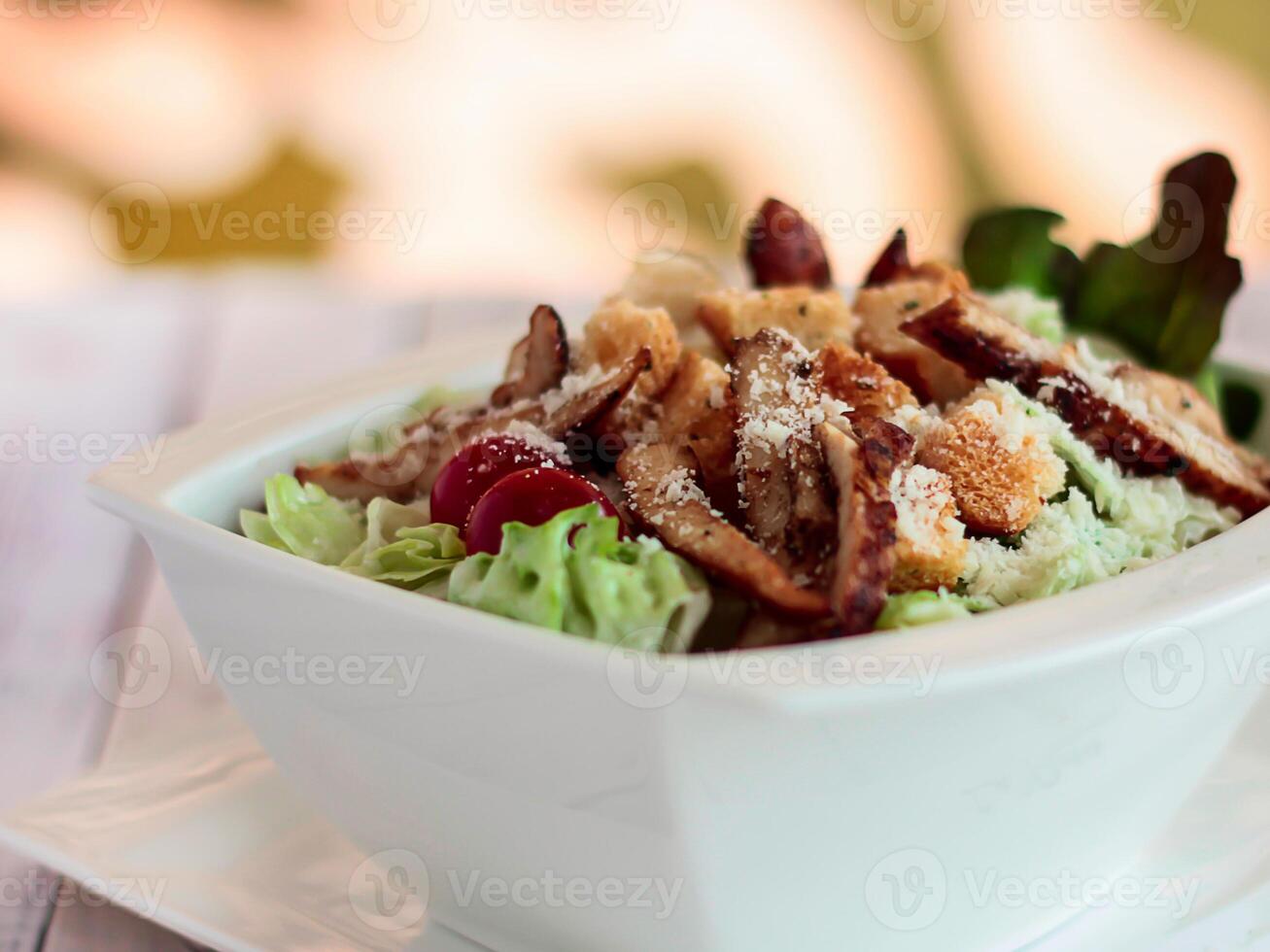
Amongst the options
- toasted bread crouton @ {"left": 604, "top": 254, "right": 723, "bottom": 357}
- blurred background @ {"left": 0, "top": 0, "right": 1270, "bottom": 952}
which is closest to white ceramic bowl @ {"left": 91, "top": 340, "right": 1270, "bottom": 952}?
toasted bread crouton @ {"left": 604, "top": 254, "right": 723, "bottom": 357}

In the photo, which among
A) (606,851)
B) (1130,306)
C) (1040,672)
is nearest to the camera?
(1040,672)

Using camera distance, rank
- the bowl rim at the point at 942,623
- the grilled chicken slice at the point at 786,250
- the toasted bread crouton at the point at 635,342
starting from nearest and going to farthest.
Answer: the bowl rim at the point at 942,623
the toasted bread crouton at the point at 635,342
the grilled chicken slice at the point at 786,250

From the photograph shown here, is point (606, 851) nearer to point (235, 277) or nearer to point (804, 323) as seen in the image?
point (804, 323)

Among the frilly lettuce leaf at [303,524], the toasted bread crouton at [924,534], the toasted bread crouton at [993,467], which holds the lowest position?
the frilly lettuce leaf at [303,524]

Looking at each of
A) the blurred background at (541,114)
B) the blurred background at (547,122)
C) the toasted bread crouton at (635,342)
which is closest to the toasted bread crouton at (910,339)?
the toasted bread crouton at (635,342)

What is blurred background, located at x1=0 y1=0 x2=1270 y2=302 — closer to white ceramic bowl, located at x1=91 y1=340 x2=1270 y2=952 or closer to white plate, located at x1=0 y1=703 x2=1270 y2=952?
white plate, located at x1=0 y1=703 x2=1270 y2=952

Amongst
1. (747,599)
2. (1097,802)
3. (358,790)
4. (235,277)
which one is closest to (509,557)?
(747,599)

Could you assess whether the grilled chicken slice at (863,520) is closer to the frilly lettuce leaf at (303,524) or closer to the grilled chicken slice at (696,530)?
the grilled chicken slice at (696,530)
